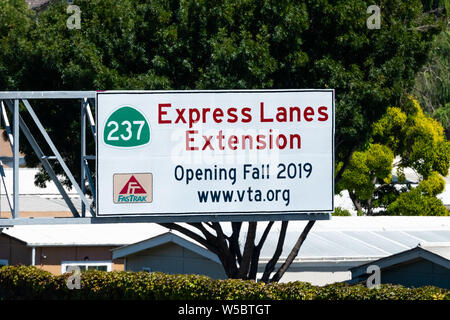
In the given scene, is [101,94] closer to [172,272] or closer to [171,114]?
[171,114]

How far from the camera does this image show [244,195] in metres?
19.5

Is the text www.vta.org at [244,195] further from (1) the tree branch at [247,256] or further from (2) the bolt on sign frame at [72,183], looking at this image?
(1) the tree branch at [247,256]

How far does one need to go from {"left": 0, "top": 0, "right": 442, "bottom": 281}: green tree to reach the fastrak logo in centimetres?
560

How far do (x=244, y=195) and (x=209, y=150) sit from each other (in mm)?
1182

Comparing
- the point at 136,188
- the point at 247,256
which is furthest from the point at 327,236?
the point at 136,188

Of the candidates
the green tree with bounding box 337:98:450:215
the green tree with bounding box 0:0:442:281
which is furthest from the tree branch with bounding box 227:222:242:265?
the green tree with bounding box 337:98:450:215

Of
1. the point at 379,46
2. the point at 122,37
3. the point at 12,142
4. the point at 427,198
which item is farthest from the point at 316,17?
the point at 427,198

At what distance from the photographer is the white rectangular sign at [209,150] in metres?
19.3

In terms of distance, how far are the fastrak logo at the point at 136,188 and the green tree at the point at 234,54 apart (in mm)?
5604

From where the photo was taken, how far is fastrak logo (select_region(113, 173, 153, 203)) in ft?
63.6

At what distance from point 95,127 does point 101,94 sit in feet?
2.92

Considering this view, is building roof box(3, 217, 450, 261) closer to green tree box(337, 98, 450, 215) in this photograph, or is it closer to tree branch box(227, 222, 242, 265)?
tree branch box(227, 222, 242, 265)
